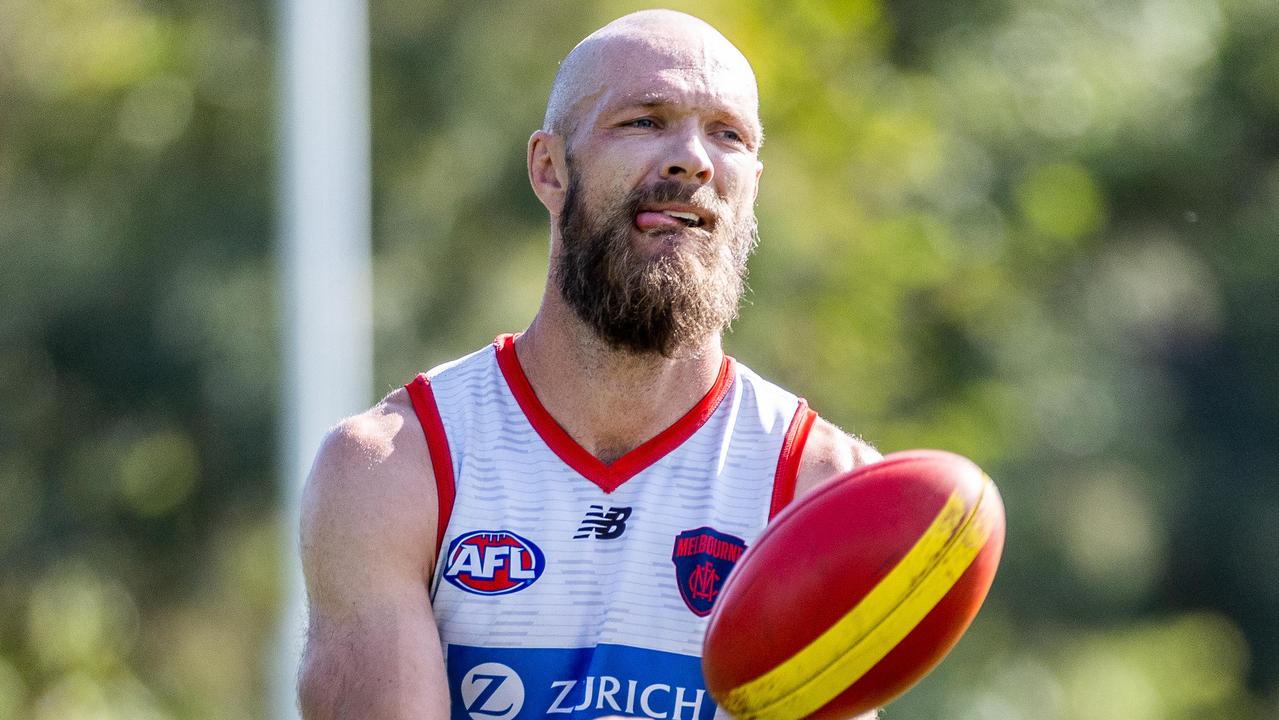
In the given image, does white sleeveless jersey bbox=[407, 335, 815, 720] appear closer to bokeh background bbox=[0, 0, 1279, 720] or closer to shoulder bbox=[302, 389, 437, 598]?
shoulder bbox=[302, 389, 437, 598]

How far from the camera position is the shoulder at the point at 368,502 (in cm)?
398

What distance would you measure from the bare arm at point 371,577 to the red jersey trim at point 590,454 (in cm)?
29

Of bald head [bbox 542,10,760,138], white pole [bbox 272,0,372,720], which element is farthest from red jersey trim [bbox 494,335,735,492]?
white pole [bbox 272,0,372,720]

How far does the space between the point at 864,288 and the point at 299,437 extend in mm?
5833

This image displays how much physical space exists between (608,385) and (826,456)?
517mm

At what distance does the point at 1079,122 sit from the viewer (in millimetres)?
18172

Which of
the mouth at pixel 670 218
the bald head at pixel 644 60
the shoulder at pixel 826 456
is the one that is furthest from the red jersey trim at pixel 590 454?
the bald head at pixel 644 60

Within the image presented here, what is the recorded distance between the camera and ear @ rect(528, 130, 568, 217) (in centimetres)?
453

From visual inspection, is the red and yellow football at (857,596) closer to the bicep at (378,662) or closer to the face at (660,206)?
the bicep at (378,662)

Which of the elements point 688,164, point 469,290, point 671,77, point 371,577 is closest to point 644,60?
point 671,77

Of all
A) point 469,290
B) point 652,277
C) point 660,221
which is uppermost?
point 469,290

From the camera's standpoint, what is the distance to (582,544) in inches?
164

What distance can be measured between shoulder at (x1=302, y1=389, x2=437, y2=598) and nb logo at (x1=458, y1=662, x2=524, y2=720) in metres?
0.24

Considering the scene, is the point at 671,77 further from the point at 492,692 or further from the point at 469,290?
the point at 469,290
